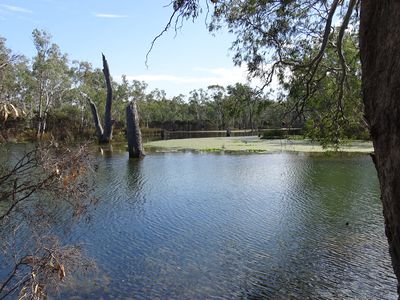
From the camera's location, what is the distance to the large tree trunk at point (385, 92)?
2086 millimetres

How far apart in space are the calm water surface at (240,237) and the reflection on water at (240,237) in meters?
0.02

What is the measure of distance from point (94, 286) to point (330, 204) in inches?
286

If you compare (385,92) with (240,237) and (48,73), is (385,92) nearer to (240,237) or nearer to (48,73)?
(240,237)

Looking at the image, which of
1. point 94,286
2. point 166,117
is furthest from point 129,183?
point 166,117

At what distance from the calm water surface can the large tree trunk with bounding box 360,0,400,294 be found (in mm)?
3812

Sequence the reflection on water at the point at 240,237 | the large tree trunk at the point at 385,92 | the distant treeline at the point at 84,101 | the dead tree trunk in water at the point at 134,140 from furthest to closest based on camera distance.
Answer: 1. the distant treeline at the point at 84,101
2. the dead tree trunk in water at the point at 134,140
3. the reflection on water at the point at 240,237
4. the large tree trunk at the point at 385,92

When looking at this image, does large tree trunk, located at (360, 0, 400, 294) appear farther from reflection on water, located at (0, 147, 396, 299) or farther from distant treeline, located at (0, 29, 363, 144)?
distant treeline, located at (0, 29, 363, 144)

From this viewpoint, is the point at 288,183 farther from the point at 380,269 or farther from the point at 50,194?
the point at 50,194

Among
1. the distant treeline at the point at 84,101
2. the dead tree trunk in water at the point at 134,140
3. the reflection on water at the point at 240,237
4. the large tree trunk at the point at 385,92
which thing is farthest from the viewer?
the distant treeline at the point at 84,101

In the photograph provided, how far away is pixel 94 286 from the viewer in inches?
234

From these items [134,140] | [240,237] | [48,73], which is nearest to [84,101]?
[48,73]

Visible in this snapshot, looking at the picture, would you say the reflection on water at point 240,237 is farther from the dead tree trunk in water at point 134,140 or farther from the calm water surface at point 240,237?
the dead tree trunk in water at point 134,140

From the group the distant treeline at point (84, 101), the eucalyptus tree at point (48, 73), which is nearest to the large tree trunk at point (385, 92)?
the distant treeline at point (84, 101)

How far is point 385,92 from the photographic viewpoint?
2.17 m
